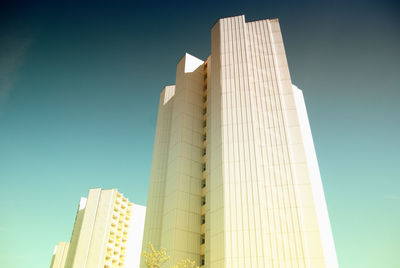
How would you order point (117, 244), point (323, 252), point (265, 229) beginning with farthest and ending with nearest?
point (117, 244) → point (265, 229) → point (323, 252)

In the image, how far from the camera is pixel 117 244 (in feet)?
300

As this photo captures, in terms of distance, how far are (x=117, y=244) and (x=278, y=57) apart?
2862 inches

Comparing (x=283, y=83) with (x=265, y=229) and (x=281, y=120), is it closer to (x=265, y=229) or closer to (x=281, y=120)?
(x=281, y=120)

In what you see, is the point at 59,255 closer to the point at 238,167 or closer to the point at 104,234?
the point at 104,234

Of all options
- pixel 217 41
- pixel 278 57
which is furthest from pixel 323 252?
pixel 217 41

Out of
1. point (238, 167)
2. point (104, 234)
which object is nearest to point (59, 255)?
point (104, 234)

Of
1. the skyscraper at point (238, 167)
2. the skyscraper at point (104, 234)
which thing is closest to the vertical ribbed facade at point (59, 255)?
the skyscraper at point (104, 234)

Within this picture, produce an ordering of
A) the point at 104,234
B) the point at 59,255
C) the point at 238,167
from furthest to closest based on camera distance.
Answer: the point at 59,255
the point at 104,234
the point at 238,167

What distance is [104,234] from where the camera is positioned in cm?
8338

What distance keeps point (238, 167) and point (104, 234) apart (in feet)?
197

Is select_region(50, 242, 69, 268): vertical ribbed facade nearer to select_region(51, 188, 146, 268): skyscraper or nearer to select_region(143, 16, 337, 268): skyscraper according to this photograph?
select_region(51, 188, 146, 268): skyscraper

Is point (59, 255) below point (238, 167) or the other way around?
the other way around

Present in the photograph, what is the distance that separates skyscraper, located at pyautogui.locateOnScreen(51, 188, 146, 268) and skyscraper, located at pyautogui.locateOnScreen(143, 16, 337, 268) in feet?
141

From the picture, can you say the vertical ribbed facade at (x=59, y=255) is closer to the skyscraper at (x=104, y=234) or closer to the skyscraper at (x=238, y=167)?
the skyscraper at (x=104, y=234)
